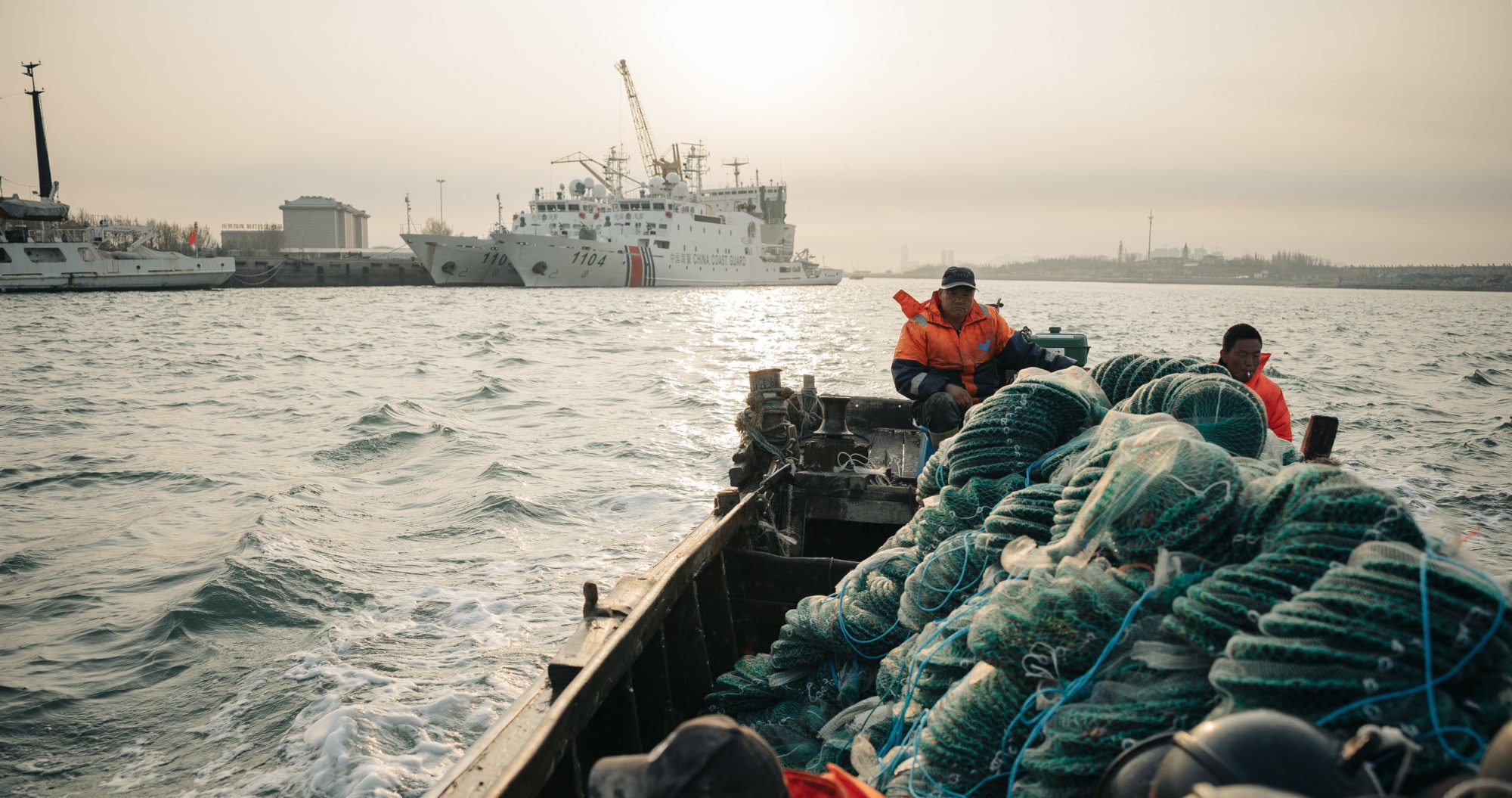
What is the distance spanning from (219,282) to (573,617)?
56830mm

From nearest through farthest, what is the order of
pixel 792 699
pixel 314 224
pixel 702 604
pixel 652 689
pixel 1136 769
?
1. pixel 1136 769
2. pixel 792 699
3. pixel 652 689
4. pixel 702 604
5. pixel 314 224

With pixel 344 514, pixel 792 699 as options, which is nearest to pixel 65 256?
pixel 344 514

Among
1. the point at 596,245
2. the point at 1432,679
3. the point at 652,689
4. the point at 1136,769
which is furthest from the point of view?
the point at 596,245

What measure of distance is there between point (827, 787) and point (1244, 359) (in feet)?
16.5

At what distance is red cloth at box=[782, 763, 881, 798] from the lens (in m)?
1.87

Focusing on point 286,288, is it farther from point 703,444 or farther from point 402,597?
point 402,597

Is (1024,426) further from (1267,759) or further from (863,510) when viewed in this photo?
(863,510)

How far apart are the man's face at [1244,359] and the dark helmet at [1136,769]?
15.5ft

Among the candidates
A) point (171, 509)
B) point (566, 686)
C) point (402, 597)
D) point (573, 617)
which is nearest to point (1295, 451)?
point (566, 686)

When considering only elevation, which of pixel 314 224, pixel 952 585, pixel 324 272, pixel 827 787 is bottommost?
pixel 827 787

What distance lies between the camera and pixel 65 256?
44.8 m

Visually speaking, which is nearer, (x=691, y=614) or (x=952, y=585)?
(x=952, y=585)

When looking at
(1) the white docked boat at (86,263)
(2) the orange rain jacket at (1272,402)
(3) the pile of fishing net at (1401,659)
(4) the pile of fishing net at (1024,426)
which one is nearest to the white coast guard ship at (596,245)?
(1) the white docked boat at (86,263)

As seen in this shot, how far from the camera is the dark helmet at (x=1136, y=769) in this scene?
156 cm
